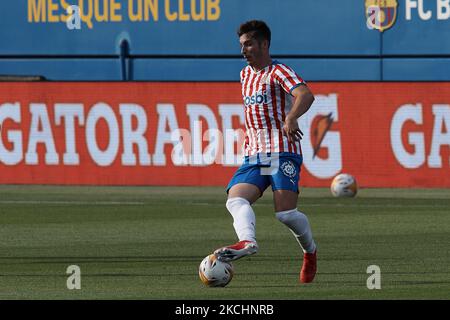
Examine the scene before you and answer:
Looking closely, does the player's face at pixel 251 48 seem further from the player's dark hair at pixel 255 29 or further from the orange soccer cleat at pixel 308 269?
the orange soccer cleat at pixel 308 269

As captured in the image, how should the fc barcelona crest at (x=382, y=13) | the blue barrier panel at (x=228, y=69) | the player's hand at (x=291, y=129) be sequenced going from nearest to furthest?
the player's hand at (x=291, y=129)
the fc barcelona crest at (x=382, y=13)
the blue barrier panel at (x=228, y=69)

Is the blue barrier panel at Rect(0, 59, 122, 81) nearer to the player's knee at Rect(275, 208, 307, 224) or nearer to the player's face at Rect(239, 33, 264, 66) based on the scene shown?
the player's face at Rect(239, 33, 264, 66)

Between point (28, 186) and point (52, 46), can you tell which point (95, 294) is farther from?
point (52, 46)

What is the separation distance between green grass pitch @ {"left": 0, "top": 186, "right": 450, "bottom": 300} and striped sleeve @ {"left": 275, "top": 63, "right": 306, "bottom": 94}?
5.65 feet

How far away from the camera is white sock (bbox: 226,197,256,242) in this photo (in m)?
12.3

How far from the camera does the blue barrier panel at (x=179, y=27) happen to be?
1409 inches

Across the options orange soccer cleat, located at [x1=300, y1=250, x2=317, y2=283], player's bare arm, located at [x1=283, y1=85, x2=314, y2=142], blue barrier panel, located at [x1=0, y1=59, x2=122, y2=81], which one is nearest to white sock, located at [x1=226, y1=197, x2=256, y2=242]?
player's bare arm, located at [x1=283, y1=85, x2=314, y2=142]

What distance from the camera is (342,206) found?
23.0 meters

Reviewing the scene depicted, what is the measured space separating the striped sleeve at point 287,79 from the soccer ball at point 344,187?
40.2ft

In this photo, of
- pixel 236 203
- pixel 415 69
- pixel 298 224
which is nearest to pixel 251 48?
pixel 236 203

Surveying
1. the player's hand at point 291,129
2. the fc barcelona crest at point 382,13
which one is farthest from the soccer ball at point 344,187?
the player's hand at point 291,129

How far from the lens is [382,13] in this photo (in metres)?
34.9

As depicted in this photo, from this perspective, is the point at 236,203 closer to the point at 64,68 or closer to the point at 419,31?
the point at 419,31

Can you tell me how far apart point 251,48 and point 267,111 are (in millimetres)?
613
